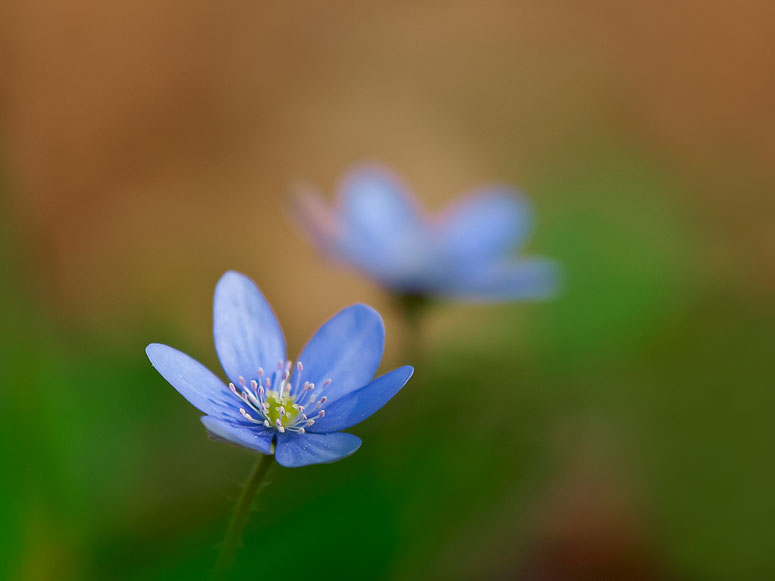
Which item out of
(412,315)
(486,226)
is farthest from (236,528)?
(486,226)

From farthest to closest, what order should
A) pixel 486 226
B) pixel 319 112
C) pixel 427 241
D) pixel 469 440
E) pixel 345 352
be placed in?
1. pixel 319 112
2. pixel 486 226
3. pixel 427 241
4. pixel 469 440
5. pixel 345 352

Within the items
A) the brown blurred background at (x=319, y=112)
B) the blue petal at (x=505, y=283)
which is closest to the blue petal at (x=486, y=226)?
the blue petal at (x=505, y=283)

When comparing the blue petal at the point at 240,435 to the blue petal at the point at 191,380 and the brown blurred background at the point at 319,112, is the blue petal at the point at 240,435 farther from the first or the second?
the brown blurred background at the point at 319,112

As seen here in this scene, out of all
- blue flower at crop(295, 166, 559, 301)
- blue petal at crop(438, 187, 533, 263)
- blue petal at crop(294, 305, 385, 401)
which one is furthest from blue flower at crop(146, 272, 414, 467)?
blue petal at crop(438, 187, 533, 263)

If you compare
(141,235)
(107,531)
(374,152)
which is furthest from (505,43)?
(107,531)

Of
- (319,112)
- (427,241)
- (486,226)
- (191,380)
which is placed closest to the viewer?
(191,380)

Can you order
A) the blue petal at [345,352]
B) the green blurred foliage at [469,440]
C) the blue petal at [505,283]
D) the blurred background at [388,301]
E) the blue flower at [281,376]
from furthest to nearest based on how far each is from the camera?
the blue petal at [505,283], the blurred background at [388,301], the green blurred foliage at [469,440], the blue petal at [345,352], the blue flower at [281,376]

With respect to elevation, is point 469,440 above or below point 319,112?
below

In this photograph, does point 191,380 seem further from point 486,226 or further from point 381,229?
point 486,226
